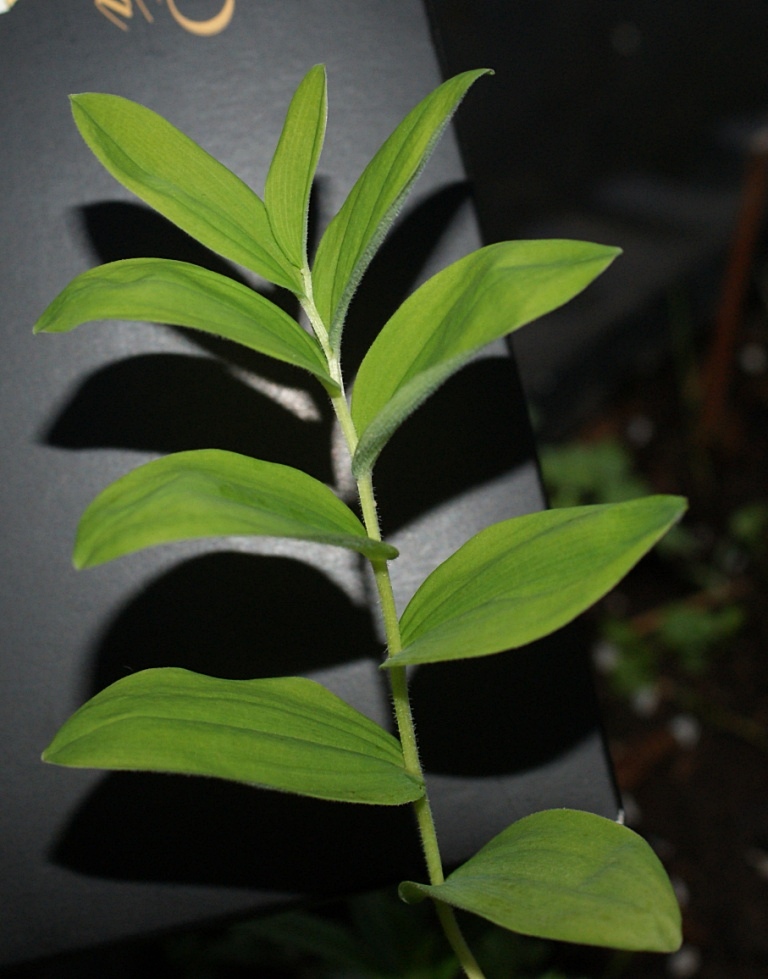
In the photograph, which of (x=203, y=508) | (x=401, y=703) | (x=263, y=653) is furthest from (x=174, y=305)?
(x=263, y=653)

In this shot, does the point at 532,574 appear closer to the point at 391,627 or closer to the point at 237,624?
the point at 391,627

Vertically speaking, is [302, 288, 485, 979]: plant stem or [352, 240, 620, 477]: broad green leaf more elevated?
[352, 240, 620, 477]: broad green leaf

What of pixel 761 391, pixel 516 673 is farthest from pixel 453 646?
pixel 761 391

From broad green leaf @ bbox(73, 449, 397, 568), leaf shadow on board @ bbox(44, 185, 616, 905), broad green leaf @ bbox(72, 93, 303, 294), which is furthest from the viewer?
leaf shadow on board @ bbox(44, 185, 616, 905)

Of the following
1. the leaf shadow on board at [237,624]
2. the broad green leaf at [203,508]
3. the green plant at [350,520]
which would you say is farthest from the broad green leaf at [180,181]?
the leaf shadow on board at [237,624]

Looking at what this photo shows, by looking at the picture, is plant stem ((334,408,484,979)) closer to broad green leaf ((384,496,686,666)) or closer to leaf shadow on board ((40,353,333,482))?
broad green leaf ((384,496,686,666))

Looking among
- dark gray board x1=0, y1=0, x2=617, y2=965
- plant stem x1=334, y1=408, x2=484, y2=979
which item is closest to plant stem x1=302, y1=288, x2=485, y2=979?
plant stem x1=334, y1=408, x2=484, y2=979
